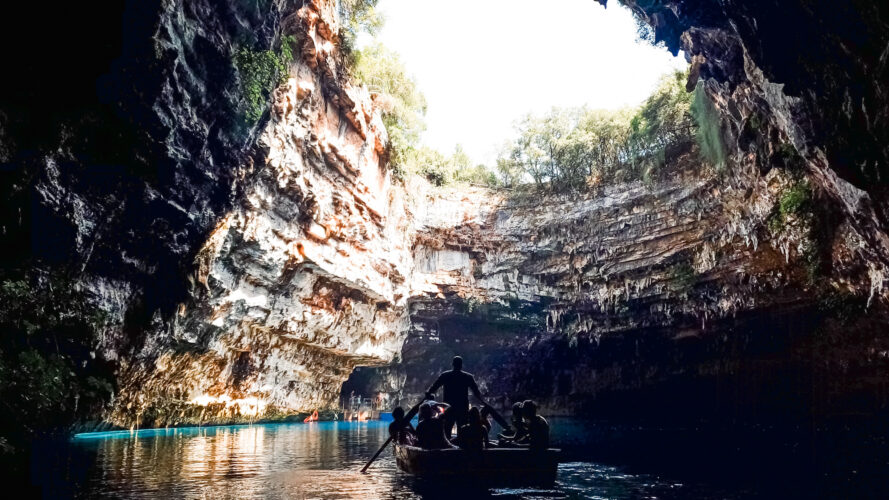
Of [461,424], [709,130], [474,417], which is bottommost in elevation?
[461,424]

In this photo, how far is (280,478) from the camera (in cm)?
807

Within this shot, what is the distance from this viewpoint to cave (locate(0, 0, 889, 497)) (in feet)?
32.8

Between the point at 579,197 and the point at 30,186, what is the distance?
21.3 meters

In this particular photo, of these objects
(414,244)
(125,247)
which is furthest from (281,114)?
(414,244)

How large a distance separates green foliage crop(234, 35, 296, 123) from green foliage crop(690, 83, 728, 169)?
→ 14.3 m

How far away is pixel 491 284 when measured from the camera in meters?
27.5

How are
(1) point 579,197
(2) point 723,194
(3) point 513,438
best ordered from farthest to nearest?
(1) point 579,197, (2) point 723,194, (3) point 513,438

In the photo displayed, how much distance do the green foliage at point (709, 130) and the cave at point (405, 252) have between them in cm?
36

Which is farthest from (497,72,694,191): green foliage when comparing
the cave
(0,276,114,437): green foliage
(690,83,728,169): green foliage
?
(0,276,114,437): green foliage

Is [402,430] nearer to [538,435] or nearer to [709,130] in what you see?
[538,435]

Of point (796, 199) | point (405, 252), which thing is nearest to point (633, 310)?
point (796, 199)

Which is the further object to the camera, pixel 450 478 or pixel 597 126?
pixel 597 126

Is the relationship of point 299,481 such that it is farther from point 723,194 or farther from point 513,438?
point 723,194

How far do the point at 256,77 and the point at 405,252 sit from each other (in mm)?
12768
